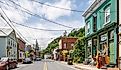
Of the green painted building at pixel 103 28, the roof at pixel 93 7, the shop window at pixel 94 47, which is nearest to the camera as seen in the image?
the green painted building at pixel 103 28

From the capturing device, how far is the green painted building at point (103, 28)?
97.9 feet

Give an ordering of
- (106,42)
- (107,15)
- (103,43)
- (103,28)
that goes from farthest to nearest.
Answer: (103,43), (103,28), (107,15), (106,42)

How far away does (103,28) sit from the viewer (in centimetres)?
3350

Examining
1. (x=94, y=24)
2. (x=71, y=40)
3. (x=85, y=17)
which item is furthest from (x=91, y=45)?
(x=71, y=40)

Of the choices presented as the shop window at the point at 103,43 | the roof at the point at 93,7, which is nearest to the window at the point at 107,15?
the roof at the point at 93,7

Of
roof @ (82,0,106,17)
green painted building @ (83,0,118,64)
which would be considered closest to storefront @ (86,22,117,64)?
green painted building @ (83,0,118,64)

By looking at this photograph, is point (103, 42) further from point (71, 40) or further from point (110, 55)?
point (71, 40)

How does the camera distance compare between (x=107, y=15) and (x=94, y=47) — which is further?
(x=94, y=47)

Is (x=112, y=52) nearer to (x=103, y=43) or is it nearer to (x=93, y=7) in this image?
(x=103, y=43)

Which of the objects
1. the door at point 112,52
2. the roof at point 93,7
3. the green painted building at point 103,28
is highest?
the roof at point 93,7

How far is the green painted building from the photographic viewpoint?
2983 centimetres

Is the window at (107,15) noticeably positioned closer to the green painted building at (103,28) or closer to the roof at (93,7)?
the green painted building at (103,28)

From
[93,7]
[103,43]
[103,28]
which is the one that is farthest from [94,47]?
[103,28]

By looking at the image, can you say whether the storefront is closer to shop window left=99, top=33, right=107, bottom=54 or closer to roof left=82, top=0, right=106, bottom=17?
shop window left=99, top=33, right=107, bottom=54
